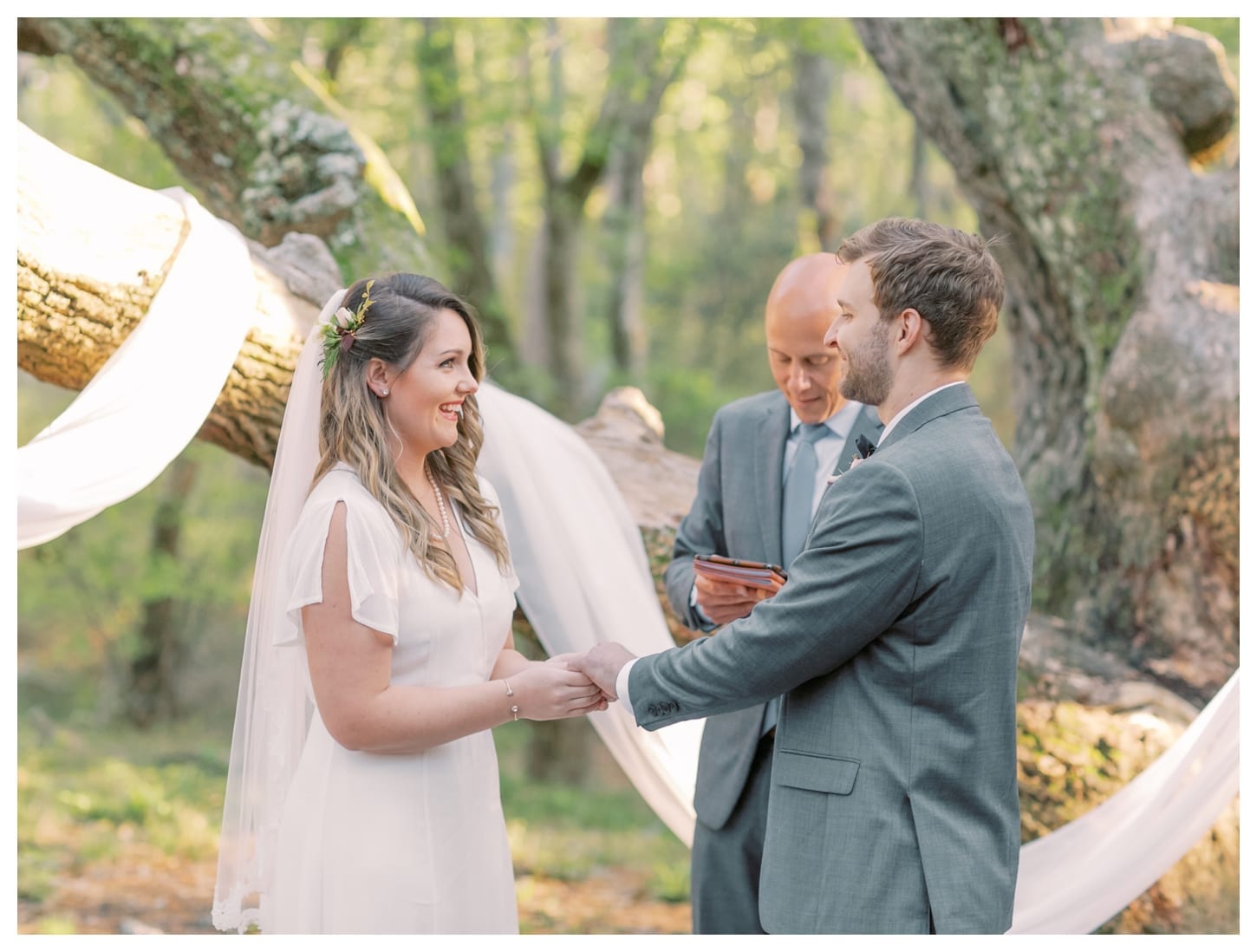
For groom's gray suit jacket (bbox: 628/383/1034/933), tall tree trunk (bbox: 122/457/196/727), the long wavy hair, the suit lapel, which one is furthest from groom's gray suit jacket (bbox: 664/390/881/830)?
tall tree trunk (bbox: 122/457/196/727)

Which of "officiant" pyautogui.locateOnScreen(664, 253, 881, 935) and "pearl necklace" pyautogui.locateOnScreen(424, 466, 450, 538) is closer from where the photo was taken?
"pearl necklace" pyautogui.locateOnScreen(424, 466, 450, 538)

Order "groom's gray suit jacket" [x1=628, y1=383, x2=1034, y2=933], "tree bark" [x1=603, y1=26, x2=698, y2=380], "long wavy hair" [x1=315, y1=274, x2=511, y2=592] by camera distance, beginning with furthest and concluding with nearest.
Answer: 1. "tree bark" [x1=603, y1=26, x2=698, y2=380]
2. "long wavy hair" [x1=315, y1=274, x2=511, y2=592]
3. "groom's gray suit jacket" [x1=628, y1=383, x2=1034, y2=933]

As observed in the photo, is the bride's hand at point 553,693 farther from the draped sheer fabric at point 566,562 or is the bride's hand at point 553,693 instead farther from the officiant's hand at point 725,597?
the draped sheer fabric at point 566,562

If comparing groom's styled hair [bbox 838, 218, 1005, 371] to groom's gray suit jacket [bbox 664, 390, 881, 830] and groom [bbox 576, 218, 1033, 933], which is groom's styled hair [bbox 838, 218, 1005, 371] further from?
groom's gray suit jacket [bbox 664, 390, 881, 830]

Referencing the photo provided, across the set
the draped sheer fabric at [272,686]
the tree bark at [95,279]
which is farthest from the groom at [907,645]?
the tree bark at [95,279]

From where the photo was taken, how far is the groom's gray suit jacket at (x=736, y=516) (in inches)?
126

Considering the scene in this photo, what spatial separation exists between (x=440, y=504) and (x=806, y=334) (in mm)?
1134

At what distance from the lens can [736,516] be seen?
3.34 metres

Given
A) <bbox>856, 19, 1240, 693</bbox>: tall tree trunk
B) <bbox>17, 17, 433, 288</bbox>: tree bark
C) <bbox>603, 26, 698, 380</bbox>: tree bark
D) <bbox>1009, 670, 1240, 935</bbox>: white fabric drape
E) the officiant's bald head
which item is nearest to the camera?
the officiant's bald head

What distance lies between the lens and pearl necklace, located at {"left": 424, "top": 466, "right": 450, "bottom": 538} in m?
2.76

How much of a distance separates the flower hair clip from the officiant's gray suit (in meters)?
1.17

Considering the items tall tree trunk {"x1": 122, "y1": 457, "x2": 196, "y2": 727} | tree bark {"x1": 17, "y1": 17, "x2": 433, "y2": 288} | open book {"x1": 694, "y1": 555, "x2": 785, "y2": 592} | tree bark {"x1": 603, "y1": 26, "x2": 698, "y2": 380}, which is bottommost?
tall tree trunk {"x1": 122, "y1": 457, "x2": 196, "y2": 727}

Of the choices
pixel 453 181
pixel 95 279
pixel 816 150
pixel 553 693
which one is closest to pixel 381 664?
pixel 553 693
